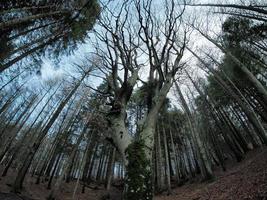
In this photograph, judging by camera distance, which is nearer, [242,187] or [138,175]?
[138,175]

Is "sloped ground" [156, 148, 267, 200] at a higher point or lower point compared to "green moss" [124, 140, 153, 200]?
higher

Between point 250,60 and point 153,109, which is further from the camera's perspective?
point 250,60

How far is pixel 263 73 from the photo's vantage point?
13383 mm

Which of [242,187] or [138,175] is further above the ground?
[242,187]

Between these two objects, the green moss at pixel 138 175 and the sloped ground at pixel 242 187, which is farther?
the sloped ground at pixel 242 187

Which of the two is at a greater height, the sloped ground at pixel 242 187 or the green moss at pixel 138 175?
the sloped ground at pixel 242 187

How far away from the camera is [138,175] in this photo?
3160 mm

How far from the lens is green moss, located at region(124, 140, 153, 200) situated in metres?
2.99

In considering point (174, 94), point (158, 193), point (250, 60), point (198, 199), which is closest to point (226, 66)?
point (250, 60)

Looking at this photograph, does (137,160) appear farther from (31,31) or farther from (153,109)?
(31,31)

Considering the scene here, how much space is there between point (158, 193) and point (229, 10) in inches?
534

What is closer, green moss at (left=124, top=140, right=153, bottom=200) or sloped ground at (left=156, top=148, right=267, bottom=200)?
green moss at (left=124, top=140, right=153, bottom=200)

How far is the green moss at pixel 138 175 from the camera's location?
2992 millimetres

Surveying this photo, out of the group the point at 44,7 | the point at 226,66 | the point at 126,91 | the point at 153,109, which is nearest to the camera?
the point at 153,109
